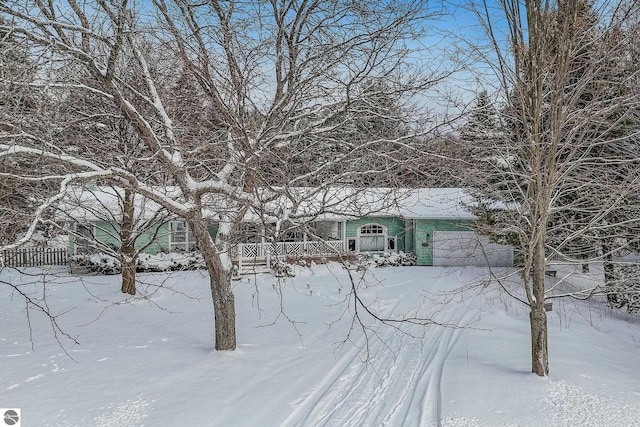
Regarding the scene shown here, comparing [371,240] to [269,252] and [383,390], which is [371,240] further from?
[383,390]

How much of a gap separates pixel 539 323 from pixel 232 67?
5.52 meters

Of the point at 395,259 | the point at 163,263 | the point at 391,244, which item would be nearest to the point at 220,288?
the point at 163,263

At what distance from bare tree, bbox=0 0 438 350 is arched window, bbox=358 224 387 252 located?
13675mm

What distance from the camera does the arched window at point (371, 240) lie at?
20.5 meters

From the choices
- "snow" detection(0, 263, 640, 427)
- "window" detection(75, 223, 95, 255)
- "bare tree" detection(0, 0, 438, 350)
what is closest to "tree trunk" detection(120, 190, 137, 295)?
"window" detection(75, 223, 95, 255)

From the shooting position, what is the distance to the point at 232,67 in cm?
583

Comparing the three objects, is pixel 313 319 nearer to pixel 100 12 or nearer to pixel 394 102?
pixel 394 102

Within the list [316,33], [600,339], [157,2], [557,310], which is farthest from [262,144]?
[557,310]

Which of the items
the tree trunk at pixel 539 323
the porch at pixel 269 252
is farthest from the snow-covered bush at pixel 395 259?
the tree trunk at pixel 539 323

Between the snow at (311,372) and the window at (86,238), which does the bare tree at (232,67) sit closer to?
the snow at (311,372)

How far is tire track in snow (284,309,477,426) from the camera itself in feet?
15.7

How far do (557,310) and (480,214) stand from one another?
376cm

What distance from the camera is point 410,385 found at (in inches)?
227

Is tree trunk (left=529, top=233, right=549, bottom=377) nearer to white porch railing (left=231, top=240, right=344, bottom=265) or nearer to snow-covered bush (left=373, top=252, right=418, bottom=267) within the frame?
white porch railing (left=231, top=240, right=344, bottom=265)
